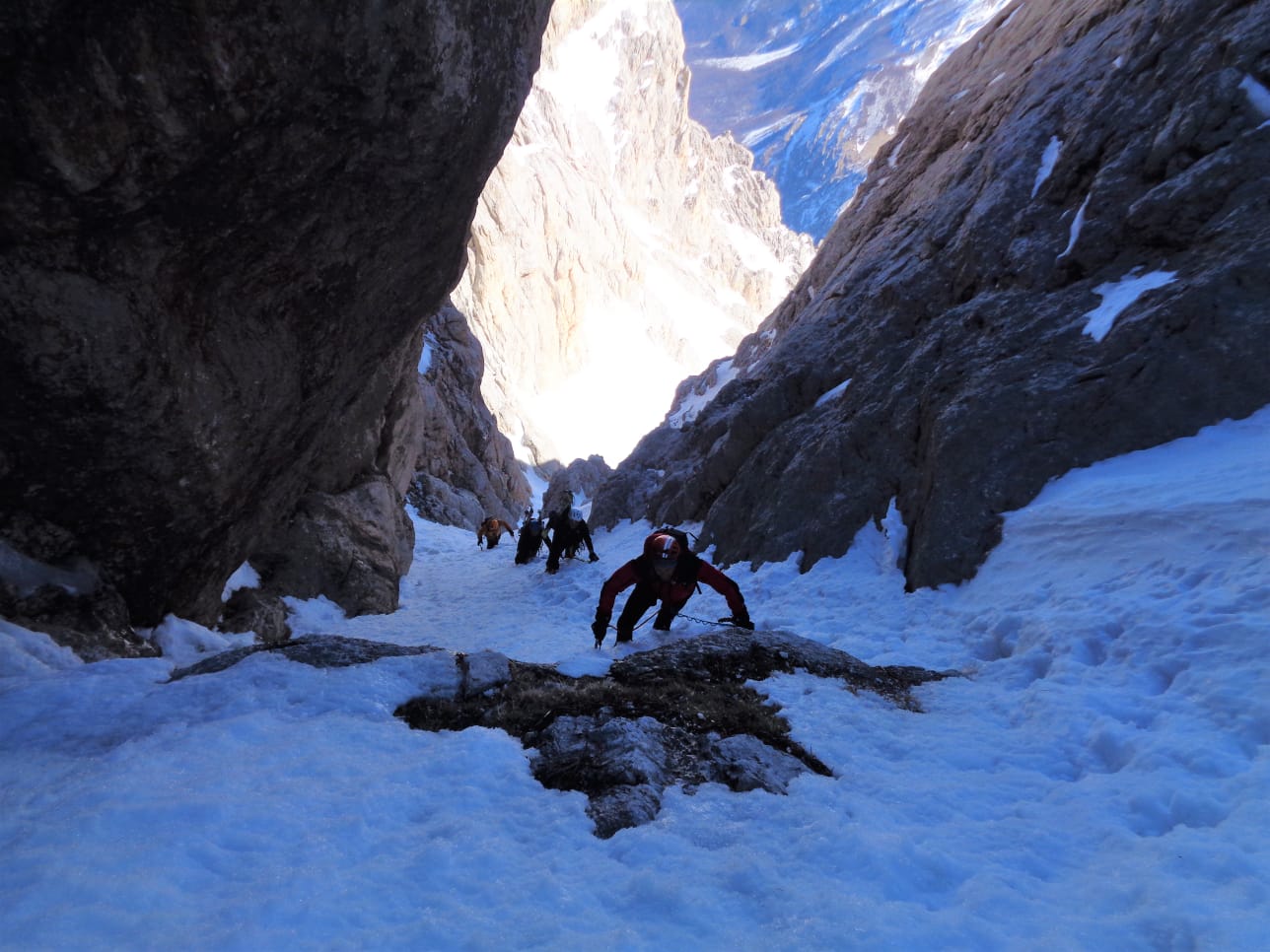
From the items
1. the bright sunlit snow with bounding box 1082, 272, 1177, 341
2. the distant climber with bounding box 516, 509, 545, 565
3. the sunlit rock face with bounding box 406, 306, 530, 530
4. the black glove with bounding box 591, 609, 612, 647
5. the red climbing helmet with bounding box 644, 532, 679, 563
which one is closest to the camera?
the black glove with bounding box 591, 609, 612, 647

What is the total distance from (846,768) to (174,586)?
9.02 metres

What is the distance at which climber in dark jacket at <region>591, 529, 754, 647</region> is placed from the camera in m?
7.99

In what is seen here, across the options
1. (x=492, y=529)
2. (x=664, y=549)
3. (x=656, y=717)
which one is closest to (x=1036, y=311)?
(x=664, y=549)

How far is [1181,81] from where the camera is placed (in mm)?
10898

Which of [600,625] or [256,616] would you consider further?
[256,616]

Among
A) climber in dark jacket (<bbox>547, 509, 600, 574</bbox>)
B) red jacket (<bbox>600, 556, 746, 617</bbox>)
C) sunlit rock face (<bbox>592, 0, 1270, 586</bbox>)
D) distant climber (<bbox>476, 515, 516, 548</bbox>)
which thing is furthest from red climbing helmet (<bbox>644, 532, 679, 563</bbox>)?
distant climber (<bbox>476, 515, 516, 548</bbox>)

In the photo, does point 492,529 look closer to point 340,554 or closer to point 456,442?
point 340,554

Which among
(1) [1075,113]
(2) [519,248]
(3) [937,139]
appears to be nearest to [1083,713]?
(1) [1075,113]

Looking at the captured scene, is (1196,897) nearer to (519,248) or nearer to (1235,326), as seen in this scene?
(1235,326)

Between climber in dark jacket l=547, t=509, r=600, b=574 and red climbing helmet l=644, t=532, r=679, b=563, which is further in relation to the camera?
climber in dark jacket l=547, t=509, r=600, b=574

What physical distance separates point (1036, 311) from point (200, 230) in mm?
11820

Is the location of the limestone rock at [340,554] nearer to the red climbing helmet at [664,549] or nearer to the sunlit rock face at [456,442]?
the red climbing helmet at [664,549]

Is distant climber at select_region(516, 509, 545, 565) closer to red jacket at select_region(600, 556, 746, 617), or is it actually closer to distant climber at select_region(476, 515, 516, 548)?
distant climber at select_region(476, 515, 516, 548)

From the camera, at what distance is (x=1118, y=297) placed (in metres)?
9.98
